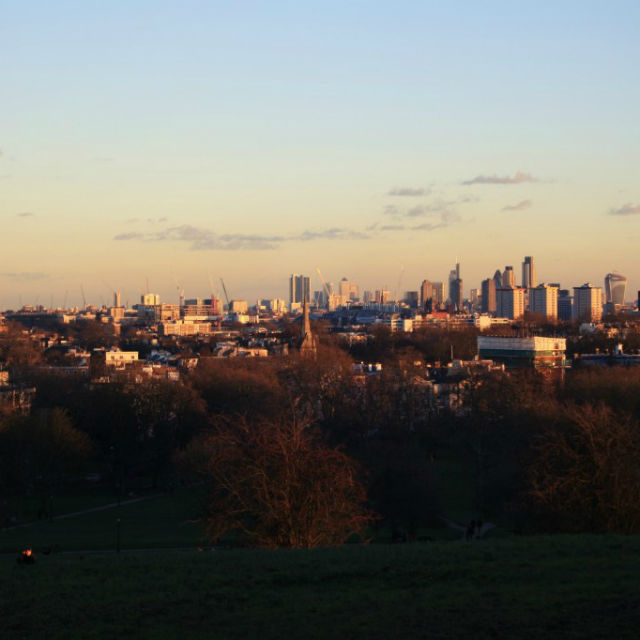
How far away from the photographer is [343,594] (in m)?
13.5

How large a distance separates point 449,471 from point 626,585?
1430 inches

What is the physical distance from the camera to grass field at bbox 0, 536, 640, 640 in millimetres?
11844

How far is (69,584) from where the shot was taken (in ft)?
47.9

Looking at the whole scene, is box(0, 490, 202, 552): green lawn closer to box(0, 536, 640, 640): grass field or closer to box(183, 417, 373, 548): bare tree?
box(183, 417, 373, 548): bare tree

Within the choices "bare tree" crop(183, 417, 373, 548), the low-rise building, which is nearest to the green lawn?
"bare tree" crop(183, 417, 373, 548)

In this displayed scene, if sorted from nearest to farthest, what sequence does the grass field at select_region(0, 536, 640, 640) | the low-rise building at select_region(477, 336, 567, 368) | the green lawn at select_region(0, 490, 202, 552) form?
the grass field at select_region(0, 536, 640, 640) → the green lawn at select_region(0, 490, 202, 552) → the low-rise building at select_region(477, 336, 567, 368)

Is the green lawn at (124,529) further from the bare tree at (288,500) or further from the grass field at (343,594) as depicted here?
the grass field at (343,594)

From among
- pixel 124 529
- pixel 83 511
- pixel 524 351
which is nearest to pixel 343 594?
pixel 124 529

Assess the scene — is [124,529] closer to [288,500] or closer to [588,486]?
[288,500]

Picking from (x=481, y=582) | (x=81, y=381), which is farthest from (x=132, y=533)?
(x=81, y=381)

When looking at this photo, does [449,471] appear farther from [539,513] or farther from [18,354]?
[18,354]

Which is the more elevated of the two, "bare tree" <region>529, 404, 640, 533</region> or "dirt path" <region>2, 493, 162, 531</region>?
"bare tree" <region>529, 404, 640, 533</region>

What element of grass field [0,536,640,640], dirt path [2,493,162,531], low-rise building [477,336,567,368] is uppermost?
grass field [0,536,640,640]

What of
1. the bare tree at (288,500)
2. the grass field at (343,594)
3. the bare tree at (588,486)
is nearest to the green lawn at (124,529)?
the bare tree at (288,500)
